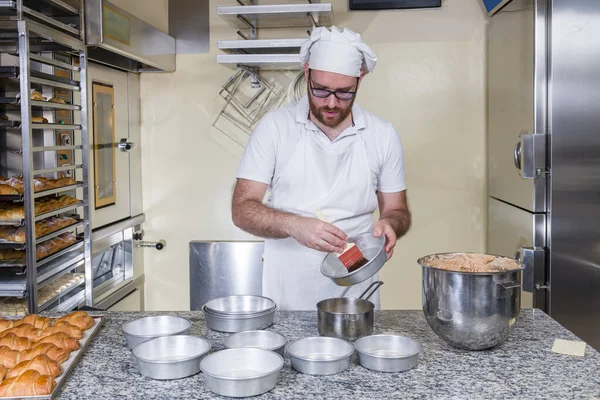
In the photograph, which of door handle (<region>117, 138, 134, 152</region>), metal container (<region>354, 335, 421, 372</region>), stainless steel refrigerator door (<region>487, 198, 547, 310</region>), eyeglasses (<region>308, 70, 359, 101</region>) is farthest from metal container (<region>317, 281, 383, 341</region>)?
door handle (<region>117, 138, 134, 152</region>)

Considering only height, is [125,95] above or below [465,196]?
above

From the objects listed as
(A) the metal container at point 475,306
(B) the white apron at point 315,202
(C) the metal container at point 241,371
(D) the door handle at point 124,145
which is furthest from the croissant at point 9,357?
(D) the door handle at point 124,145

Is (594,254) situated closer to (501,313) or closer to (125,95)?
(501,313)

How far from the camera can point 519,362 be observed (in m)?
1.51

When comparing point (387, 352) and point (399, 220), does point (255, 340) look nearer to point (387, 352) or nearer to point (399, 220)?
point (387, 352)

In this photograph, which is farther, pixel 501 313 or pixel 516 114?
pixel 516 114

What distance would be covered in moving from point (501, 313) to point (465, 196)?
2.04 m

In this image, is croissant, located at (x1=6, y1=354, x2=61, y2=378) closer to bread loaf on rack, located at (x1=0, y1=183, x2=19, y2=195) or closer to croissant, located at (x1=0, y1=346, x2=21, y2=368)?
croissant, located at (x1=0, y1=346, x2=21, y2=368)

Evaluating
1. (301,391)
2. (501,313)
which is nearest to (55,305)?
(301,391)

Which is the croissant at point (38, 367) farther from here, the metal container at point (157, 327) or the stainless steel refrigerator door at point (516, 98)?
the stainless steel refrigerator door at point (516, 98)

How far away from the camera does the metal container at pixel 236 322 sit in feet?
5.61

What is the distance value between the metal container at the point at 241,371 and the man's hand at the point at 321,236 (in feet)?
1.51

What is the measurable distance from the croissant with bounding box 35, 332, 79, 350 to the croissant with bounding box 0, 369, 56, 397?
0.21 metres

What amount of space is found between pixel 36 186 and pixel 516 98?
83.3 inches
